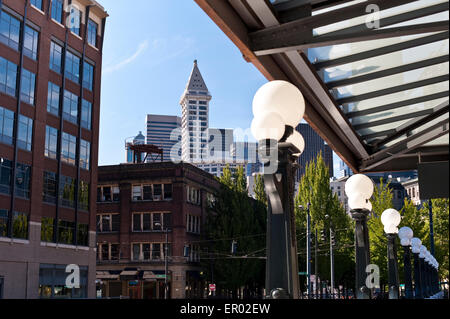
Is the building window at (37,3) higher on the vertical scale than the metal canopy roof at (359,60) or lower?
higher

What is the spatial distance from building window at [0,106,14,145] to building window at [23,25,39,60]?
15.7 feet

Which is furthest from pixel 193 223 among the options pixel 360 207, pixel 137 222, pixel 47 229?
pixel 360 207

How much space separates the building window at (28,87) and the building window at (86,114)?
660cm

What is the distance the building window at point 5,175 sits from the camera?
37375mm

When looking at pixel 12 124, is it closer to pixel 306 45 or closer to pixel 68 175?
pixel 68 175

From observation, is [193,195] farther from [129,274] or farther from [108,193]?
[129,274]

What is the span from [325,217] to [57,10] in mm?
27679

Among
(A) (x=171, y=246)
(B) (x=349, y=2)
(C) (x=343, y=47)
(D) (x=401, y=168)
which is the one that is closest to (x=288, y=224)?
(B) (x=349, y=2)

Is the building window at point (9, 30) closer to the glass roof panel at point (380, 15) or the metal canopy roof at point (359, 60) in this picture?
the metal canopy roof at point (359, 60)

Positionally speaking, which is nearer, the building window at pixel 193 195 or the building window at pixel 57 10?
the building window at pixel 57 10

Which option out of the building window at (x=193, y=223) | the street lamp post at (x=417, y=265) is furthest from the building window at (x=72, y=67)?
the street lamp post at (x=417, y=265)

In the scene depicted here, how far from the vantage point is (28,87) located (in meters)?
40.6

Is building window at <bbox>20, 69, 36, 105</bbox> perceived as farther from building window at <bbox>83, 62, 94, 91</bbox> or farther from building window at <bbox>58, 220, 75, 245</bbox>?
building window at <bbox>58, 220, 75, 245</bbox>

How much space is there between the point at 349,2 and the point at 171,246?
2009 inches
